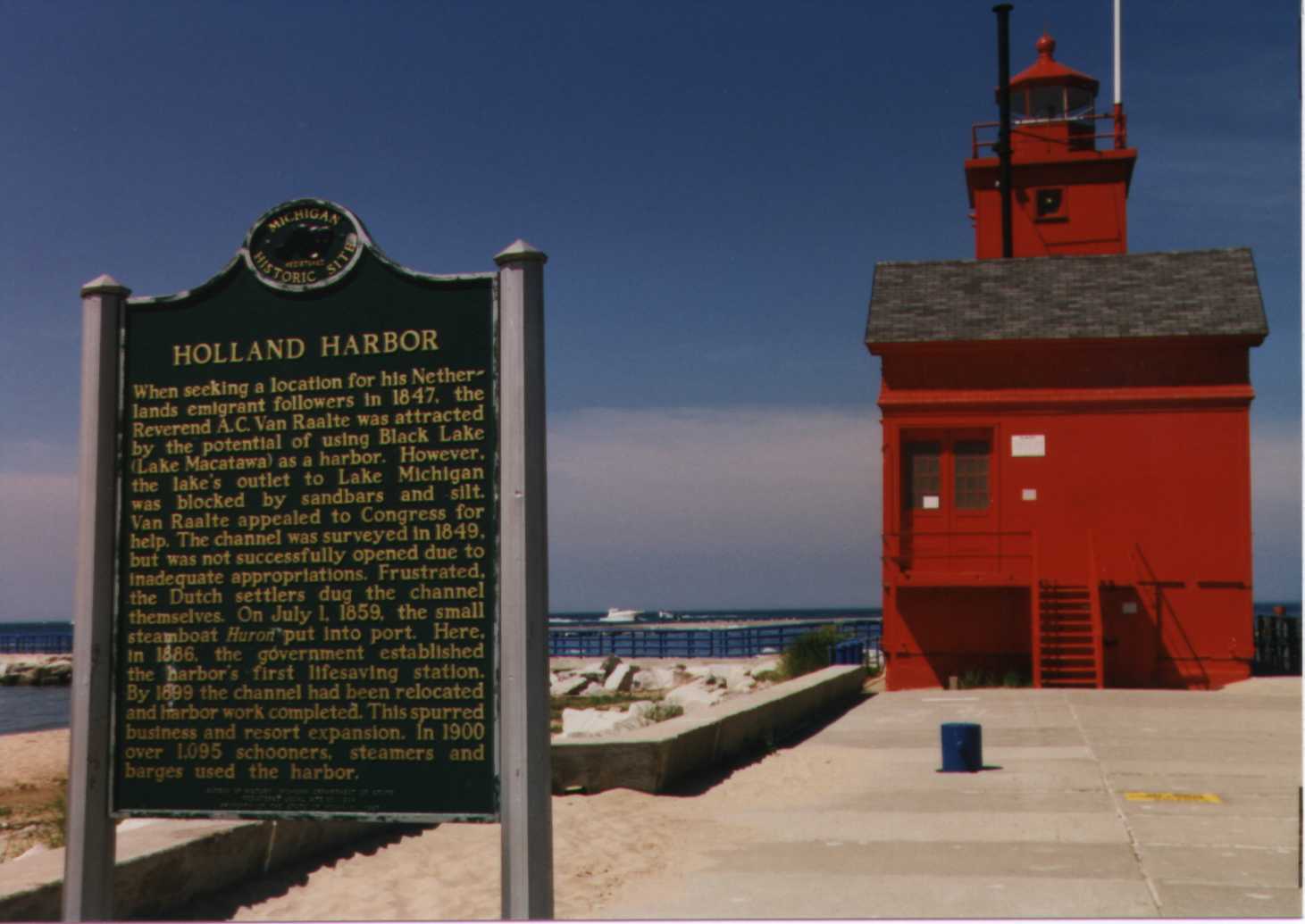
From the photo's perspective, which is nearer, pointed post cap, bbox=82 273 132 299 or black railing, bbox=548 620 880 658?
pointed post cap, bbox=82 273 132 299

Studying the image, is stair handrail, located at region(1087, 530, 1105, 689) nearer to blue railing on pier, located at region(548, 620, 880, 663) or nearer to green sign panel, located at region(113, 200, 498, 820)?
blue railing on pier, located at region(548, 620, 880, 663)

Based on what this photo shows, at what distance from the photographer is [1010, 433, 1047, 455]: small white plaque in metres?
23.0

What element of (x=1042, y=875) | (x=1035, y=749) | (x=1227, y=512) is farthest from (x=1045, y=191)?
(x=1042, y=875)

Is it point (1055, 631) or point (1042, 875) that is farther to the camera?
point (1055, 631)

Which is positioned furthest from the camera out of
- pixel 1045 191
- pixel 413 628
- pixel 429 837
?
pixel 1045 191

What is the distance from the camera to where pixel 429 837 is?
370 inches

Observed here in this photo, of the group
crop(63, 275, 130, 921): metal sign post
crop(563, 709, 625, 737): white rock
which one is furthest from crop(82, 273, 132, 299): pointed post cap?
crop(563, 709, 625, 737): white rock

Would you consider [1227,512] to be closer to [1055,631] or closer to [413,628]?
[1055,631]

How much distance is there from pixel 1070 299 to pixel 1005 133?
7686 mm

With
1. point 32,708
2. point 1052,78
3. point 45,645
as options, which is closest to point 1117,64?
point 1052,78

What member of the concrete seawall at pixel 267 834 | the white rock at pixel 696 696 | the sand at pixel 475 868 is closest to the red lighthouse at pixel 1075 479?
the white rock at pixel 696 696

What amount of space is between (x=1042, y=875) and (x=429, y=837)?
13.4 ft

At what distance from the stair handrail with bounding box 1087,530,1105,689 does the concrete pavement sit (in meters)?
5.12

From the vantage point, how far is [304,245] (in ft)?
18.3
